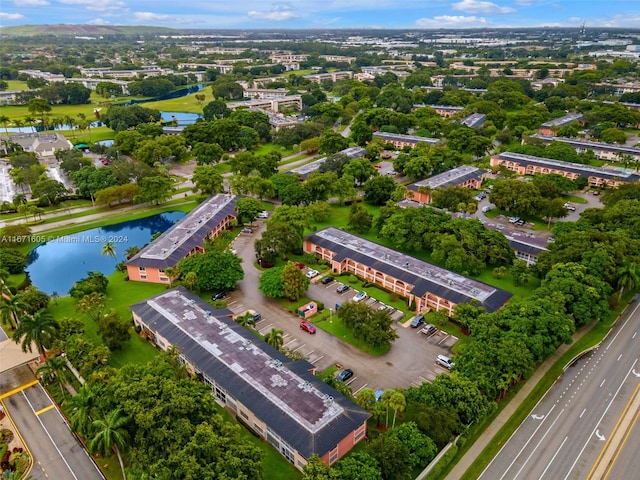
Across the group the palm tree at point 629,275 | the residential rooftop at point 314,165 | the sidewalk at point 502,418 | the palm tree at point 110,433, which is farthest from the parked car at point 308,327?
the residential rooftop at point 314,165

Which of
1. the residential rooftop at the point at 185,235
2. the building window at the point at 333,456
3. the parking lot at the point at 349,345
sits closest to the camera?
the building window at the point at 333,456

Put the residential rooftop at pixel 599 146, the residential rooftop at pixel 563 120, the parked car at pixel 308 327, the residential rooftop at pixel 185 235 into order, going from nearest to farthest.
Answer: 1. the parked car at pixel 308 327
2. the residential rooftop at pixel 185 235
3. the residential rooftop at pixel 599 146
4. the residential rooftop at pixel 563 120

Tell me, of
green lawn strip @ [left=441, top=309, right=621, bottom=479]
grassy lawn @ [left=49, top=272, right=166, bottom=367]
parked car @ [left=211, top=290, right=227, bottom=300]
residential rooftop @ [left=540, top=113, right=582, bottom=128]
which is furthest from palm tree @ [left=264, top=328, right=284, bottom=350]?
residential rooftop @ [left=540, top=113, right=582, bottom=128]

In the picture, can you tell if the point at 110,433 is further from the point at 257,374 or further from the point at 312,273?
the point at 312,273

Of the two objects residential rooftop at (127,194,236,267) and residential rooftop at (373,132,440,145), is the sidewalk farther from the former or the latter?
residential rooftop at (373,132,440,145)

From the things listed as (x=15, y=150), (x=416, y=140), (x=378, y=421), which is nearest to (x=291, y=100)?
(x=416, y=140)

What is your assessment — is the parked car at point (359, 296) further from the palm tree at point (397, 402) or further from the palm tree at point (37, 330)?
the palm tree at point (37, 330)

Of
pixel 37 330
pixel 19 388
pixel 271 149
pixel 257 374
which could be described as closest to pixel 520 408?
pixel 257 374
